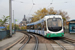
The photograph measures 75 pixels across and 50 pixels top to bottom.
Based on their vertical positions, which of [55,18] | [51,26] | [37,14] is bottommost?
[51,26]

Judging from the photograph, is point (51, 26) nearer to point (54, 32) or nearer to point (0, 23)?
point (54, 32)

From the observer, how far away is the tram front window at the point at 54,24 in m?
15.5

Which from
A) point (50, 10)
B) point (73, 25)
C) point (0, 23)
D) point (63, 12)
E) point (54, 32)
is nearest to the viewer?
point (54, 32)

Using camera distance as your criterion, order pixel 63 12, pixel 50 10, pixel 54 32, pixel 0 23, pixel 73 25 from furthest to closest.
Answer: pixel 63 12
pixel 50 10
pixel 73 25
pixel 0 23
pixel 54 32

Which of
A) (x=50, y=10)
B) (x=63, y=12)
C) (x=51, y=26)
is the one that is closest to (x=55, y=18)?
(x=51, y=26)

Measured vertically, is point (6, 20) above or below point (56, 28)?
above

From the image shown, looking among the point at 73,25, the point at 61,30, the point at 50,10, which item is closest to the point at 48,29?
the point at 61,30

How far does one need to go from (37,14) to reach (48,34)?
138 ft

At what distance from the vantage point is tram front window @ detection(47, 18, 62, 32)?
1546cm

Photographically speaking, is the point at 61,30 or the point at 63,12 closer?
the point at 61,30

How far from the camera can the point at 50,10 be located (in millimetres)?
55094

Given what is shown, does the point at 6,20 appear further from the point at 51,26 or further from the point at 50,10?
the point at 50,10

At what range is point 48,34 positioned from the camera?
50.6 feet

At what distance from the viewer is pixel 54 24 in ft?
51.2
